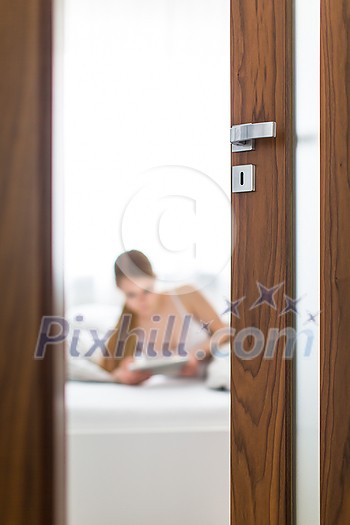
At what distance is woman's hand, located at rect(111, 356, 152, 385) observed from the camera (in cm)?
210

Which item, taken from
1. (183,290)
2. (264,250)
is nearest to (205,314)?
(183,290)

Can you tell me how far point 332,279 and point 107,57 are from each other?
6.18 feet

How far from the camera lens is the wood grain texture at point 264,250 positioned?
1.00 metres

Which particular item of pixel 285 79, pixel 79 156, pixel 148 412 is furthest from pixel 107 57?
pixel 285 79

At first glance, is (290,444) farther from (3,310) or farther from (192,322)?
(192,322)

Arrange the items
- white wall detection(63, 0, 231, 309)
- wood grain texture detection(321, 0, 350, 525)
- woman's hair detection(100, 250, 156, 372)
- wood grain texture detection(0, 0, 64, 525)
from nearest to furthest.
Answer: wood grain texture detection(0, 0, 64, 525) < wood grain texture detection(321, 0, 350, 525) < woman's hair detection(100, 250, 156, 372) < white wall detection(63, 0, 231, 309)

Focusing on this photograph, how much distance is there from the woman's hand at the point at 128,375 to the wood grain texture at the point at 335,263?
1.18 m

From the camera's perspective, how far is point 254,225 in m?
1.03

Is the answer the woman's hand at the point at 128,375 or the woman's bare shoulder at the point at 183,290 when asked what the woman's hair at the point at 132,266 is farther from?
the woman's hand at the point at 128,375

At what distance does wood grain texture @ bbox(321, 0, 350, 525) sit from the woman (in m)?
1.30

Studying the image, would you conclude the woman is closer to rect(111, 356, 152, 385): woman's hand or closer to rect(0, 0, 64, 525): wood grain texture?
rect(111, 356, 152, 385): woman's hand

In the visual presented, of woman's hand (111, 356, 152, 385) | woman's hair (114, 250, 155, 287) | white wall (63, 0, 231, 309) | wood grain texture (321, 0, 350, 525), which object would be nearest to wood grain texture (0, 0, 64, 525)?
wood grain texture (321, 0, 350, 525)

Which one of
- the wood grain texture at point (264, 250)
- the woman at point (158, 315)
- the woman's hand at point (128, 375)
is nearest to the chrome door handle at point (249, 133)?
the wood grain texture at point (264, 250)

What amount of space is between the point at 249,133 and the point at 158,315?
1546mm
